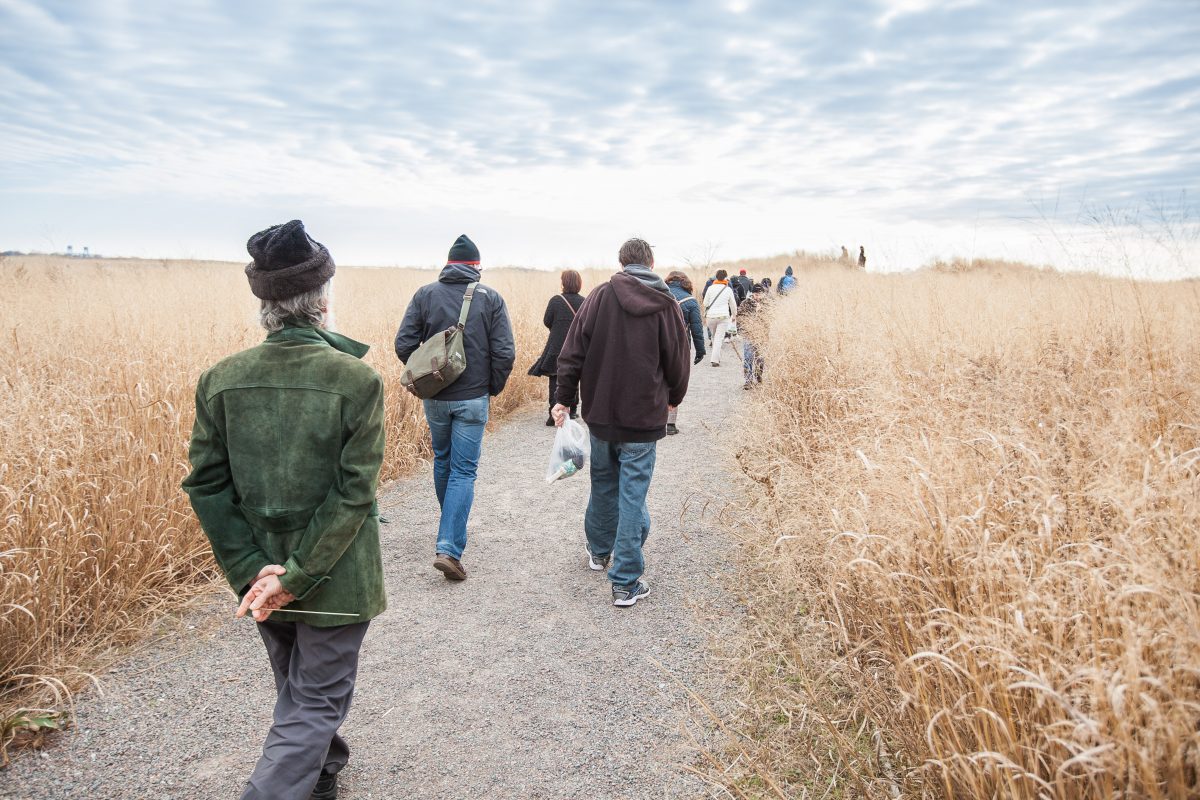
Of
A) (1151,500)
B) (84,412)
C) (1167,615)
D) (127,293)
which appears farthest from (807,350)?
(127,293)

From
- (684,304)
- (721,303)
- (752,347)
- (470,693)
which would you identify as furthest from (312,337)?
(721,303)

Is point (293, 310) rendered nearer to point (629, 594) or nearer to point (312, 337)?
point (312, 337)

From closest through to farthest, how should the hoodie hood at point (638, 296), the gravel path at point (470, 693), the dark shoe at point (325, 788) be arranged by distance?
the dark shoe at point (325, 788) < the gravel path at point (470, 693) < the hoodie hood at point (638, 296)

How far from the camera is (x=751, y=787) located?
2.33 meters

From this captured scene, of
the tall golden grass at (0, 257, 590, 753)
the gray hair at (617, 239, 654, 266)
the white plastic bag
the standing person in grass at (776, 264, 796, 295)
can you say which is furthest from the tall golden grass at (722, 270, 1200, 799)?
the standing person in grass at (776, 264, 796, 295)

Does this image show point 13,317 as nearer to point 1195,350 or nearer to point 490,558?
point 490,558

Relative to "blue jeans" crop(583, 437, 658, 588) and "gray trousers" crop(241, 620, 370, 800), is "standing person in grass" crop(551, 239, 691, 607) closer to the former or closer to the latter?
"blue jeans" crop(583, 437, 658, 588)

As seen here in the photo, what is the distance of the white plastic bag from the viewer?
4.12m

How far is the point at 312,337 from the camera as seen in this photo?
6.52 feet

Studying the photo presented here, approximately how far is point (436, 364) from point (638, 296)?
1345 millimetres

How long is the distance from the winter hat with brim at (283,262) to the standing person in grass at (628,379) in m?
1.91

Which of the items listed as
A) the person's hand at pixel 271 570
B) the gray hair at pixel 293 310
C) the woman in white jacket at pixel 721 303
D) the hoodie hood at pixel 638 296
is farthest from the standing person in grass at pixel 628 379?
the woman in white jacket at pixel 721 303

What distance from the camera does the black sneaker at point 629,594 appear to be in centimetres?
386

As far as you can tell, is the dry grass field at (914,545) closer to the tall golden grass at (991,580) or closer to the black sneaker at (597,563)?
the tall golden grass at (991,580)
